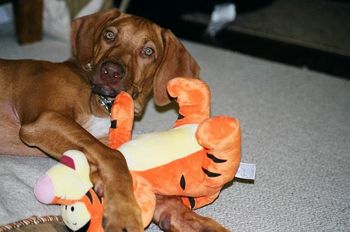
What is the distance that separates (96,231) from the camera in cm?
193

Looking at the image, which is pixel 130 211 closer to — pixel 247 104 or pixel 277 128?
pixel 277 128

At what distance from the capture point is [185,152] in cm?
214

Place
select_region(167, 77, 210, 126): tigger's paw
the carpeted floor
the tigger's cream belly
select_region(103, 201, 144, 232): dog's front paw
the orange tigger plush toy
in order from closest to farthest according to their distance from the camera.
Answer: select_region(103, 201, 144, 232): dog's front paw
the orange tigger plush toy
the tigger's cream belly
select_region(167, 77, 210, 126): tigger's paw
the carpeted floor

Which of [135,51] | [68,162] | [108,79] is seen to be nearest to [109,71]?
[108,79]

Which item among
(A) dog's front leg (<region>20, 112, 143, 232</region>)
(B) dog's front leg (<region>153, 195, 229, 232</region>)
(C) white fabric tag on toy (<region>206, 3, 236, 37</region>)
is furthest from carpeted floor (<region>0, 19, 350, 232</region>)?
(C) white fabric tag on toy (<region>206, 3, 236, 37</region>)

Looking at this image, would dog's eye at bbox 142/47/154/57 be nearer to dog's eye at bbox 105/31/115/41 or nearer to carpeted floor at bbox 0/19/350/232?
dog's eye at bbox 105/31/115/41

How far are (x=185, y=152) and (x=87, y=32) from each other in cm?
113

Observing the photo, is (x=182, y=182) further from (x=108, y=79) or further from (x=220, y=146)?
(x=108, y=79)

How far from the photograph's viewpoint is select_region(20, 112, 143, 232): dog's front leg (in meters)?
1.91

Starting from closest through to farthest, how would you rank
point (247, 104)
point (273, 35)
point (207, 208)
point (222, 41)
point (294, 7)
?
point (207, 208)
point (247, 104)
point (222, 41)
point (273, 35)
point (294, 7)

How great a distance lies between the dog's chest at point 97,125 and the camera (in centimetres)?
270

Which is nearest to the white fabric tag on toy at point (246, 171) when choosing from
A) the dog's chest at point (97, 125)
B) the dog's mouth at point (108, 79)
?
the dog's mouth at point (108, 79)

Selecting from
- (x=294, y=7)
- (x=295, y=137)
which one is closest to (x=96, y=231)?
(x=295, y=137)

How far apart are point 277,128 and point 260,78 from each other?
94 cm
